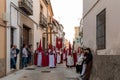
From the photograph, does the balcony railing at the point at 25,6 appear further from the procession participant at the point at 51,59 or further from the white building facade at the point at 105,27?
the white building facade at the point at 105,27

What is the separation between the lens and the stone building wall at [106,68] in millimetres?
9062

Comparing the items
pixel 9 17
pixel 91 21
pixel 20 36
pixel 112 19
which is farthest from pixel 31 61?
pixel 112 19

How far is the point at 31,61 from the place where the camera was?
2673 centimetres

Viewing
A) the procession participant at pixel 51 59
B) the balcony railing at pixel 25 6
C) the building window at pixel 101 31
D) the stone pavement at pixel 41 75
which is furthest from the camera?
the procession participant at pixel 51 59

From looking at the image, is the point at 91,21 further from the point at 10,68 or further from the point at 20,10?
the point at 20,10

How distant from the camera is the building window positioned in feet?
39.6

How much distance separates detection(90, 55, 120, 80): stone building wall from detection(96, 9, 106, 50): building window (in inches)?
20.1

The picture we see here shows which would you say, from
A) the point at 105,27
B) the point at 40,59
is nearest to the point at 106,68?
the point at 105,27

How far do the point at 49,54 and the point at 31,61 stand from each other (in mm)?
2127

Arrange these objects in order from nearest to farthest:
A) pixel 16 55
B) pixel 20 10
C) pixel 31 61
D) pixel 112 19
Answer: pixel 112 19 → pixel 16 55 → pixel 20 10 → pixel 31 61

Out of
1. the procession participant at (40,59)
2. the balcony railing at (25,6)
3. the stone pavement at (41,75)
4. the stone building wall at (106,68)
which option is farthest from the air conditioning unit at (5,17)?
the procession participant at (40,59)

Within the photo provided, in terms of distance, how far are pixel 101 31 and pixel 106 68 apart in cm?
249

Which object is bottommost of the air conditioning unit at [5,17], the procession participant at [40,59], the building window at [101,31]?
the procession participant at [40,59]

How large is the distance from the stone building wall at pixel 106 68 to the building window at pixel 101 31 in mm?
511
